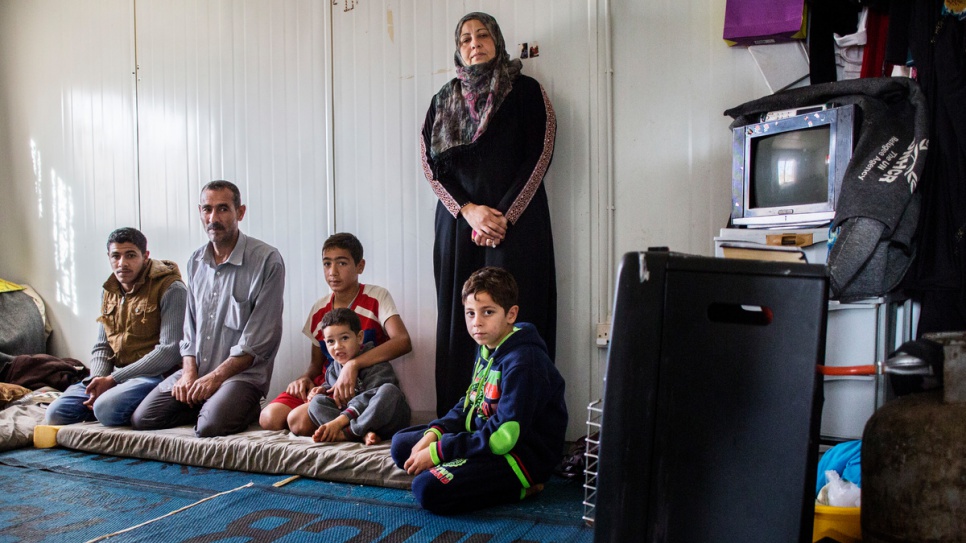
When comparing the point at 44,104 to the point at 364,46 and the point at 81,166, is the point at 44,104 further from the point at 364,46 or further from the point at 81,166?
the point at 364,46

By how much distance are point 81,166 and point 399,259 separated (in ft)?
7.99

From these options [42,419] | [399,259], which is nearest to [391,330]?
[399,259]

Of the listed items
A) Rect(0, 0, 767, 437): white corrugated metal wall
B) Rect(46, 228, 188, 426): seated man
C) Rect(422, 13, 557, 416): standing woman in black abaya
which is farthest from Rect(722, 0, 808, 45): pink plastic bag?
Rect(46, 228, 188, 426): seated man

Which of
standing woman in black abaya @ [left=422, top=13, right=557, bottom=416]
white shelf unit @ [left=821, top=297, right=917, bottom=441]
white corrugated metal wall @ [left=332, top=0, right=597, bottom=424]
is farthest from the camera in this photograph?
white corrugated metal wall @ [left=332, top=0, right=597, bottom=424]

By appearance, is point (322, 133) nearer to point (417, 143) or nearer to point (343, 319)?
point (417, 143)

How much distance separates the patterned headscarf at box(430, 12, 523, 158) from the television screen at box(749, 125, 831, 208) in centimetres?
101

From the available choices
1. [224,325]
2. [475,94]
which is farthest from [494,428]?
[224,325]

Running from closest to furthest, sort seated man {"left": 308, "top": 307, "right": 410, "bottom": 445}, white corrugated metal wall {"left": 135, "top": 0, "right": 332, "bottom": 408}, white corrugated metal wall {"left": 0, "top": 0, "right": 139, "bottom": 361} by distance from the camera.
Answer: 1. seated man {"left": 308, "top": 307, "right": 410, "bottom": 445}
2. white corrugated metal wall {"left": 135, "top": 0, "right": 332, "bottom": 408}
3. white corrugated metal wall {"left": 0, "top": 0, "right": 139, "bottom": 361}

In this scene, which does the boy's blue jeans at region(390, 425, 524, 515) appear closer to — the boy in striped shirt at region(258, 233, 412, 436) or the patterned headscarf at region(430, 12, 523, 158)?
the boy in striped shirt at region(258, 233, 412, 436)

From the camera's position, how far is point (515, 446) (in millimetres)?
2115

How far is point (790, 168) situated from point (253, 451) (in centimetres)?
212

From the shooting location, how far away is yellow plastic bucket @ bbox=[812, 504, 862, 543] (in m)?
1.36

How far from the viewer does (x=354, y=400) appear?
9.23 feet

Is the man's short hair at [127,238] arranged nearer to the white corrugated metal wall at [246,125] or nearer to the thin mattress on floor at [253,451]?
the white corrugated metal wall at [246,125]
